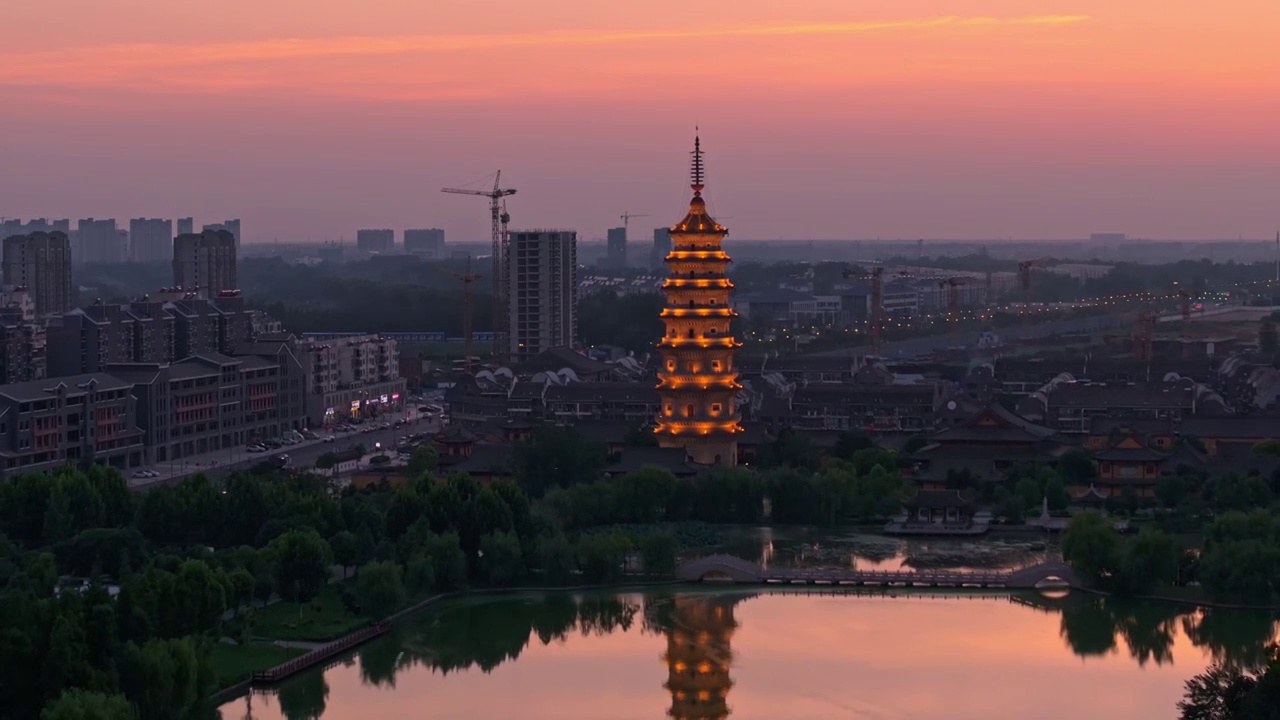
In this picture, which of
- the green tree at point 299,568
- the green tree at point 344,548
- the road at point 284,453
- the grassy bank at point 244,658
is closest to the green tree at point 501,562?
the green tree at point 344,548

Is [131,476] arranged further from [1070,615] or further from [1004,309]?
[1004,309]

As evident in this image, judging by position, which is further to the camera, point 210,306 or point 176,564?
point 210,306

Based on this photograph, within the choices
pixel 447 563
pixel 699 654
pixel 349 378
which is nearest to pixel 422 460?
pixel 447 563

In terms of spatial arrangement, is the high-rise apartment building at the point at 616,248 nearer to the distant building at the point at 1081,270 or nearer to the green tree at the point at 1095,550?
the distant building at the point at 1081,270

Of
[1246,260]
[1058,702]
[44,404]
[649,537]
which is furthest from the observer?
[1246,260]

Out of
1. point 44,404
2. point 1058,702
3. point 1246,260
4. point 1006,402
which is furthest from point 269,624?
point 1246,260
